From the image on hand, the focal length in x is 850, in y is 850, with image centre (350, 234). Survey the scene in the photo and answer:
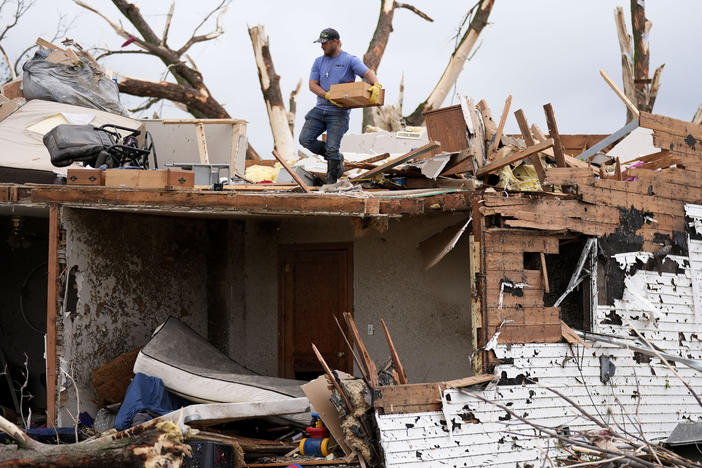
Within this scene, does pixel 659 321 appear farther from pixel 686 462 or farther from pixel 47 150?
pixel 47 150

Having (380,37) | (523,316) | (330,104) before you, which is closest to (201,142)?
(330,104)

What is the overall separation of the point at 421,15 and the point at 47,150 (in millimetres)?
11667

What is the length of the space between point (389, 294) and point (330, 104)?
237 cm

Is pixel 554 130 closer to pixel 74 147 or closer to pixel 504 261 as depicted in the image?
pixel 504 261

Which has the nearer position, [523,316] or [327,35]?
[523,316]

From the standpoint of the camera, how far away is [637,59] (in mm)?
17312

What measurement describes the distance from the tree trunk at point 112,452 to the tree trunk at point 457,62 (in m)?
13.8

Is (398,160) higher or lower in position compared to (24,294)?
higher

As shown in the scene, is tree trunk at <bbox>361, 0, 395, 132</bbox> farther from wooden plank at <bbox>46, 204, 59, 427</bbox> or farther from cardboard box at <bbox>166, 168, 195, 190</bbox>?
wooden plank at <bbox>46, 204, 59, 427</bbox>

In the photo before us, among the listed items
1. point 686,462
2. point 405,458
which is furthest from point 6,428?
point 686,462

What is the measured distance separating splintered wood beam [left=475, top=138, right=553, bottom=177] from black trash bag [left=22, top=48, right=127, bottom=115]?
5.71 metres

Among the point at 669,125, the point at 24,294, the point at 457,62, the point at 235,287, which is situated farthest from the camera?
the point at 457,62

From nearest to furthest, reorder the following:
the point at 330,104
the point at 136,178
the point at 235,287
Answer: the point at 136,178 → the point at 330,104 → the point at 235,287

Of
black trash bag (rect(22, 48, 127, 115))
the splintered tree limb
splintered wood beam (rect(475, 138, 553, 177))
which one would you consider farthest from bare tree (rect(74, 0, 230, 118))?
splintered wood beam (rect(475, 138, 553, 177))
